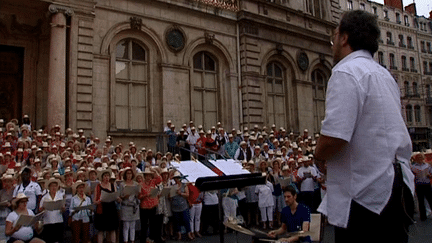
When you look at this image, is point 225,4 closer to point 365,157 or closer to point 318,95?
point 318,95

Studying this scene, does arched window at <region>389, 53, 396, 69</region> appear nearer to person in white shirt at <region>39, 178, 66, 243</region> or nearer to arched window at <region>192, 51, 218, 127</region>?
arched window at <region>192, 51, 218, 127</region>

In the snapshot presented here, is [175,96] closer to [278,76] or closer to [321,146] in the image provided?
[278,76]

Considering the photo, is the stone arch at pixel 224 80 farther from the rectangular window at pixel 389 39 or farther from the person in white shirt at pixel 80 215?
the rectangular window at pixel 389 39

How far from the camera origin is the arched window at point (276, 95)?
26438 millimetres

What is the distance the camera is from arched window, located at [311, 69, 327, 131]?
29750mm

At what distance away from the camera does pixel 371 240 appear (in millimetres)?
2215

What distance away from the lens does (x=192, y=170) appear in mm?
8789

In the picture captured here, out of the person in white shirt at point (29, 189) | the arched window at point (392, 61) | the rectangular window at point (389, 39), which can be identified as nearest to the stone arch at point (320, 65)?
the person in white shirt at point (29, 189)

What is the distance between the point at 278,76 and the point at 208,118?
6829mm

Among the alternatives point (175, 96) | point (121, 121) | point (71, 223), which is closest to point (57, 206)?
point (71, 223)

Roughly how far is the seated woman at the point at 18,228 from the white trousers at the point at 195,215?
15.0ft

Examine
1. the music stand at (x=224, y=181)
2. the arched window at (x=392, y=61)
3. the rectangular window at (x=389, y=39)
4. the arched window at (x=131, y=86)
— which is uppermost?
the rectangular window at (x=389, y=39)

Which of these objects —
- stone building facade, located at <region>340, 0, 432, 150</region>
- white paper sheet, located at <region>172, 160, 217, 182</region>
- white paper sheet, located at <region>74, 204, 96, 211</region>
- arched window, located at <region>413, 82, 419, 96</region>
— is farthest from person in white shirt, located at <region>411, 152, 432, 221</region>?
arched window, located at <region>413, 82, 419, 96</region>

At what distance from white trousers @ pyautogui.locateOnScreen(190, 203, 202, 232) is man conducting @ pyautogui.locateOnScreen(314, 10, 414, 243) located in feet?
32.1
